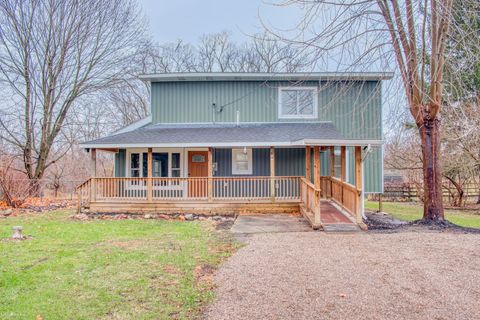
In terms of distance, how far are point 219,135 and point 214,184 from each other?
204 centimetres

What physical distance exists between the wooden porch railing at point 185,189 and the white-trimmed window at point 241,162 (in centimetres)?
52

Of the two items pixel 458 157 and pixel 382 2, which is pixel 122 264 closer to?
pixel 382 2

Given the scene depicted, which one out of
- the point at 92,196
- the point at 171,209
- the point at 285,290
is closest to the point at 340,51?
the point at 285,290

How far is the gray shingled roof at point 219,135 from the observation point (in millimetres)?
11133

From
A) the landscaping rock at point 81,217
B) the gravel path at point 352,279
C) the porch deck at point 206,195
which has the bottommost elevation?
the gravel path at point 352,279

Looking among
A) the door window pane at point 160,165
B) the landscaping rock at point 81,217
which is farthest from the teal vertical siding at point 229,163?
the landscaping rock at point 81,217

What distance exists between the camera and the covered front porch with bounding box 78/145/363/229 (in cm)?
1162

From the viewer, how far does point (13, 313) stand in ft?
12.1

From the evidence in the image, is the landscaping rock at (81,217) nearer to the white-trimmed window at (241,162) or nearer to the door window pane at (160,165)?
the door window pane at (160,165)

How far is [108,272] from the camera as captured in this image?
5.16 metres

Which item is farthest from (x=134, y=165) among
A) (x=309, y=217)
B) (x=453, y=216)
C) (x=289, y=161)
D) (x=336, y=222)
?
(x=453, y=216)

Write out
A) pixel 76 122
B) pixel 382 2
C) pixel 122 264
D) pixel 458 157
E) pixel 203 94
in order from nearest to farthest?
pixel 122 264
pixel 382 2
pixel 203 94
pixel 458 157
pixel 76 122

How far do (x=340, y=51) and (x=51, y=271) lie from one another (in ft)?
22.9

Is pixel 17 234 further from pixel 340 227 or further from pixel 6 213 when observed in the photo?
pixel 340 227
